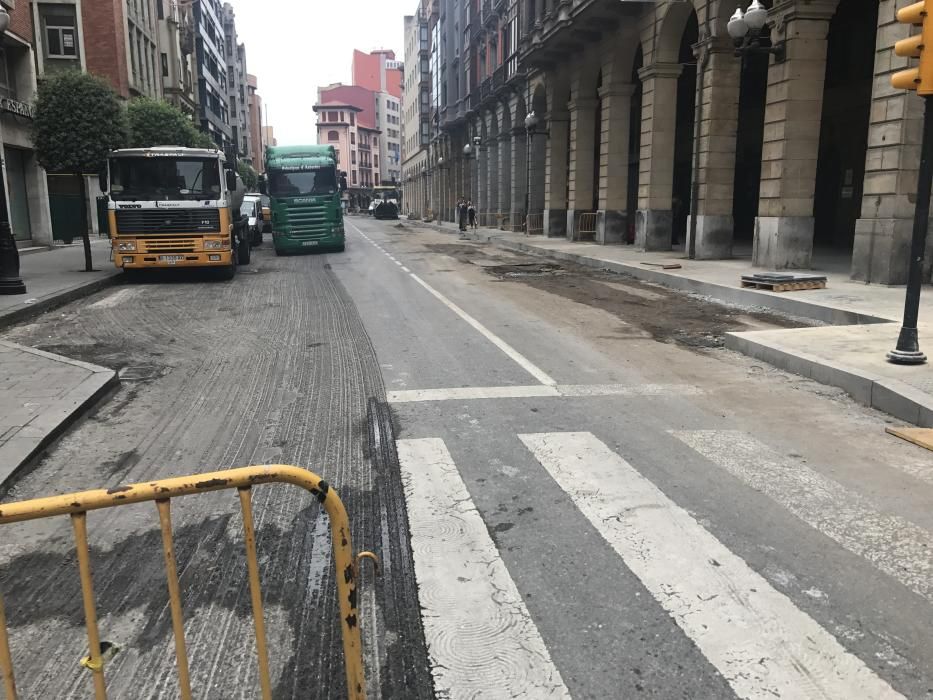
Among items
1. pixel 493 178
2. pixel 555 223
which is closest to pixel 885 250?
pixel 555 223

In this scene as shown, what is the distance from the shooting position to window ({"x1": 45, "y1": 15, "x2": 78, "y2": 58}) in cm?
3209

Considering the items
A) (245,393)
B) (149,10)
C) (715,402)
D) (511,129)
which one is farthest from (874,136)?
(149,10)

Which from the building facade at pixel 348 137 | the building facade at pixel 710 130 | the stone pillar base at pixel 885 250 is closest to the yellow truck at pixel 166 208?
the building facade at pixel 710 130

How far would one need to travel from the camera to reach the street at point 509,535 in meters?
2.87

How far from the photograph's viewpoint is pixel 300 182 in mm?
24766

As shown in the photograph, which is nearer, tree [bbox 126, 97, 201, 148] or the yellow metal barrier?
the yellow metal barrier

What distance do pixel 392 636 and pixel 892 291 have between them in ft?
42.9

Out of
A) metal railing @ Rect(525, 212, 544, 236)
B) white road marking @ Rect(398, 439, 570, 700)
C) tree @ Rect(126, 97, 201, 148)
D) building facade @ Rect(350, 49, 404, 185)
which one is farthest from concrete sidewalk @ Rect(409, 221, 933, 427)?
building facade @ Rect(350, 49, 404, 185)

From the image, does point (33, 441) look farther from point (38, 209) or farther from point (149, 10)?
point (149, 10)

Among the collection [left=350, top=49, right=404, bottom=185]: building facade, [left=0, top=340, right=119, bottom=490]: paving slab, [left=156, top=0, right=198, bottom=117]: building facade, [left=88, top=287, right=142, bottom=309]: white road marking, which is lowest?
[left=88, top=287, right=142, bottom=309]: white road marking

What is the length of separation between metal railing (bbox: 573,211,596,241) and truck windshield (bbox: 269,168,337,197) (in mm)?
11066

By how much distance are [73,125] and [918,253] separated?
17.2 metres

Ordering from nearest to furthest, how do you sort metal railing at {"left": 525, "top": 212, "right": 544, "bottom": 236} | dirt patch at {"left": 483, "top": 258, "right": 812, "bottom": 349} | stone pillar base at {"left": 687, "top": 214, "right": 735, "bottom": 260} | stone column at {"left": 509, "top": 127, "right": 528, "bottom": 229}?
dirt patch at {"left": 483, "top": 258, "right": 812, "bottom": 349} < stone pillar base at {"left": 687, "top": 214, "right": 735, "bottom": 260} < metal railing at {"left": 525, "top": 212, "right": 544, "bottom": 236} < stone column at {"left": 509, "top": 127, "right": 528, "bottom": 229}

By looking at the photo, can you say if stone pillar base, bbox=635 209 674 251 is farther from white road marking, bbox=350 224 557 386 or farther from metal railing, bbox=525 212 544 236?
metal railing, bbox=525 212 544 236
